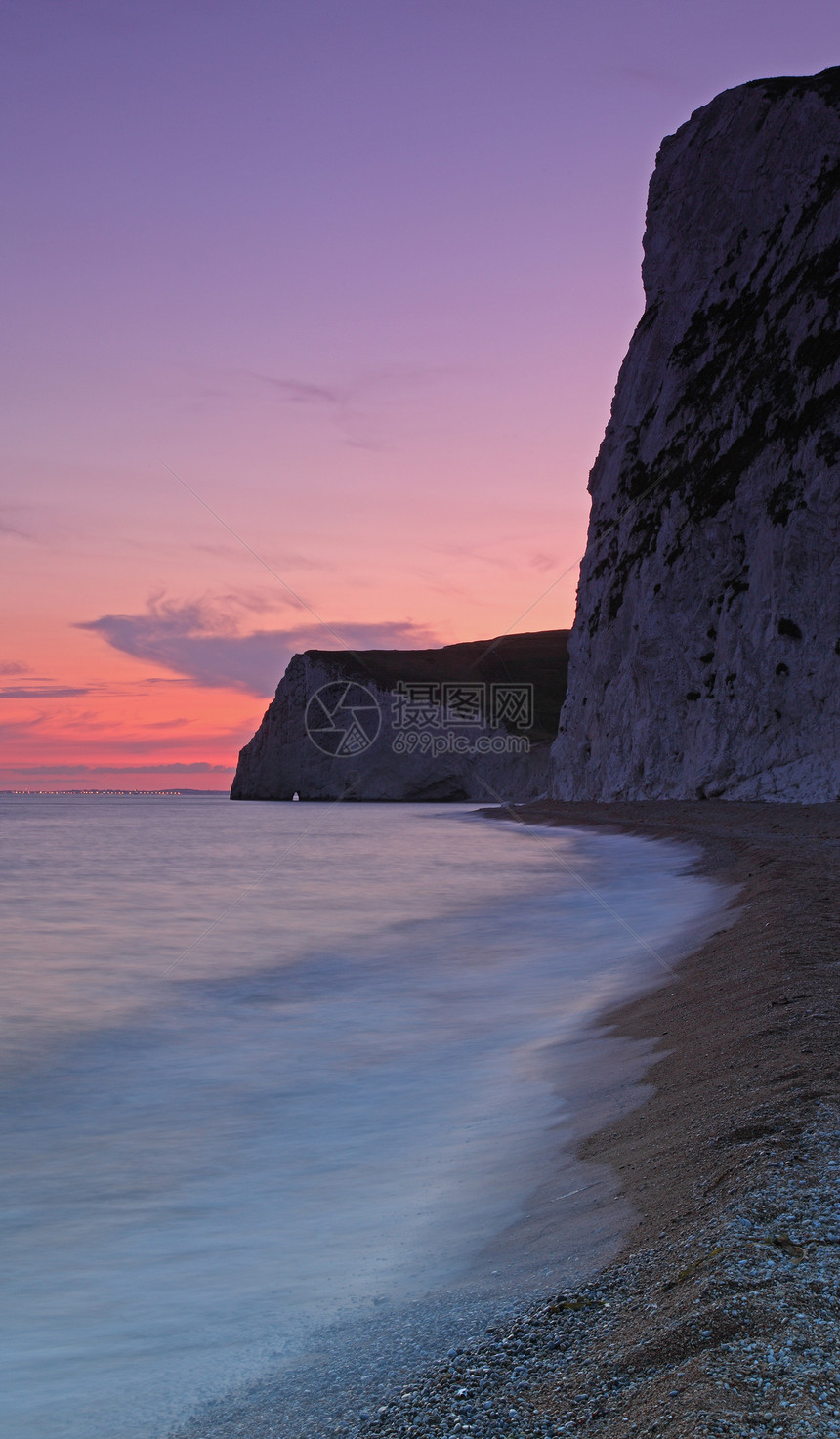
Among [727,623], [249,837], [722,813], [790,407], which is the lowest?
[249,837]

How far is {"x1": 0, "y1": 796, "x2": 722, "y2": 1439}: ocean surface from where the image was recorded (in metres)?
2.77

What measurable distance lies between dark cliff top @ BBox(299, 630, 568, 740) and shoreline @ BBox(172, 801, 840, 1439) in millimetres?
71429

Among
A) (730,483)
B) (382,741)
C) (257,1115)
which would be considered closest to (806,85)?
(730,483)

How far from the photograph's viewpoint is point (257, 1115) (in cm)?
493

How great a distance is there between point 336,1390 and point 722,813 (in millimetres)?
19475

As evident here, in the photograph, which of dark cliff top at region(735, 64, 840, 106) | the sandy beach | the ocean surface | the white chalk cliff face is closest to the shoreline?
the sandy beach

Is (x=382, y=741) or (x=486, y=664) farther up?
(x=486, y=664)

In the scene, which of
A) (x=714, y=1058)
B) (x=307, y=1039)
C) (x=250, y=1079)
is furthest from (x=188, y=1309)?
(x=307, y=1039)

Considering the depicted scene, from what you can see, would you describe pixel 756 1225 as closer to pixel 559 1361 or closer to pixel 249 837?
pixel 559 1361

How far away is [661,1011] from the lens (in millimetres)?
5281

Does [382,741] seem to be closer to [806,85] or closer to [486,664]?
[486,664]

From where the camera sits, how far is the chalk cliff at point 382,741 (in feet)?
242

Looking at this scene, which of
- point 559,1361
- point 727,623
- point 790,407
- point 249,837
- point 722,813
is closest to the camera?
point 559,1361

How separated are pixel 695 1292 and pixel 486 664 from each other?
9790 cm
